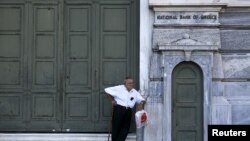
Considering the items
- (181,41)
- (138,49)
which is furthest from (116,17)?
(181,41)

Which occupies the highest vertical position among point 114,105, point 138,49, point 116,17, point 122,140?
point 116,17

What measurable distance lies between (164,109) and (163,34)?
5.50 feet

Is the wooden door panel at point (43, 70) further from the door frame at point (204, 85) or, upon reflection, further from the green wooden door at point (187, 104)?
the green wooden door at point (187, 104)

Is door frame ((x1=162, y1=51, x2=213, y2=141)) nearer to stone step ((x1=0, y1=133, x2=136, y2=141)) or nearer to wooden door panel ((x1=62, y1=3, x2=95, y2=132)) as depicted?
stone step ((x1=0, y1=133, x2=136, y2=141))

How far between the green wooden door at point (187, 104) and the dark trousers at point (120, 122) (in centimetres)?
113

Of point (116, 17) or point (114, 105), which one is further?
point (116, 17)

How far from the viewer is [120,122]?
11297mm

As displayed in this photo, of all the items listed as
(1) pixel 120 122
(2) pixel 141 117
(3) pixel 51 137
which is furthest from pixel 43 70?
(2) pixel 141 117

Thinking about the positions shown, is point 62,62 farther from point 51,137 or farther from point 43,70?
point 51,137

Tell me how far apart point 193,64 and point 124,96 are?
1.74 metres

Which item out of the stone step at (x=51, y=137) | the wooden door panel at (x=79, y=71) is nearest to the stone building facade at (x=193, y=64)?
the stone step at (x=51, y=137)

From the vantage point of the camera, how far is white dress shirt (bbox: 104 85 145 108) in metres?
11.3

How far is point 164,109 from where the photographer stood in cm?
1166

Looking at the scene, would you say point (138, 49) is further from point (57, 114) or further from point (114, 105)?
point (57, 114)
